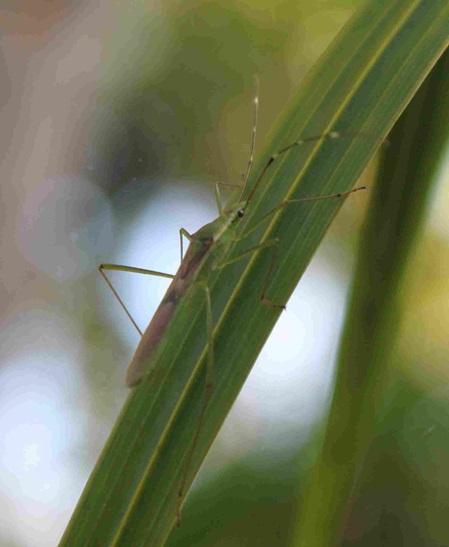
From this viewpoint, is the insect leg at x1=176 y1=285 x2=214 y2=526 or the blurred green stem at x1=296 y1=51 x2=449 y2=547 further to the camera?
the blurred green stem at x1=296 y1=51 x2=449 y2=547

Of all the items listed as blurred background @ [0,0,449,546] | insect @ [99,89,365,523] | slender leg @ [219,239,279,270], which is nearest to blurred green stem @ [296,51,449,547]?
blurred background @ [0,0,449,546]

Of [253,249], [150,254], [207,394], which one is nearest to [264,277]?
[253,249]

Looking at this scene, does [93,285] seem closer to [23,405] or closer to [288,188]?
[23,405]

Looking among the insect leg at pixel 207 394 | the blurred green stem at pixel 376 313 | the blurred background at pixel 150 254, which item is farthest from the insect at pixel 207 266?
the blurred background at pixel 150 254

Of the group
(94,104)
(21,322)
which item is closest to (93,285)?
(21,322)

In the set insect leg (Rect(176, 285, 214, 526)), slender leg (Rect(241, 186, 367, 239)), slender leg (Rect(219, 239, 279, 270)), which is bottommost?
insect leg (Rect(176, 285, 214, 526))

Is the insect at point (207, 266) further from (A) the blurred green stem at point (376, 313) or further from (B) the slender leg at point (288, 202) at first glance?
(A) the blurred green stem at point (376, 313)

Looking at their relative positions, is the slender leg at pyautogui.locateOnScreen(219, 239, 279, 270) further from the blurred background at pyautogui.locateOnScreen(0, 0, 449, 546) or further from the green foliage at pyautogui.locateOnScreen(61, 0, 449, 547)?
the blurred background at pyautogui.locateOnScreen(0, 0, 449, 546)
